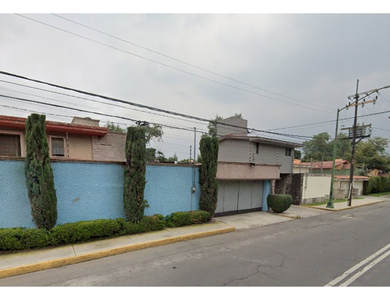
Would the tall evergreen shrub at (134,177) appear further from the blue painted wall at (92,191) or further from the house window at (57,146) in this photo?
the house window at (57,146)

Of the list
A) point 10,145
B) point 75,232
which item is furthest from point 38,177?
point 10,145

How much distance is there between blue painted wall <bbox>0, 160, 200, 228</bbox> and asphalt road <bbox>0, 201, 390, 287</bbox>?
2082mm

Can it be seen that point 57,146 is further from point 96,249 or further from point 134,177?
point 96,249

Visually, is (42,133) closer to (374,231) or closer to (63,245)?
(63,245)

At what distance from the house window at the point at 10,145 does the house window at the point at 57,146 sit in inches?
48.9

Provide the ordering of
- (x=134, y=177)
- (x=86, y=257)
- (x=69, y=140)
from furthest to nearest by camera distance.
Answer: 1. (x=69, y=140)
2. (x=134, y=177)
3. (x=86, y=257)

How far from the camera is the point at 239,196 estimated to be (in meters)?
11.4

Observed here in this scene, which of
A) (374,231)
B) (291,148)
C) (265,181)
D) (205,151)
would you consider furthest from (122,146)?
(291,148)

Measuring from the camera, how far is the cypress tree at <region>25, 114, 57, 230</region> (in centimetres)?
552

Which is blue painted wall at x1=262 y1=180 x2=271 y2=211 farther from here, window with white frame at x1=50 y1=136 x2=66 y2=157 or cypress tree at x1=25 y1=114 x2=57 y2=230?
window with white frame at x1=50 y1=136 x2=66 y2=157

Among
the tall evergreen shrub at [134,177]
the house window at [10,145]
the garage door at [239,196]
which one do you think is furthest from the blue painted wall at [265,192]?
the house window at [10,145]

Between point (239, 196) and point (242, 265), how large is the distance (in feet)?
22.2

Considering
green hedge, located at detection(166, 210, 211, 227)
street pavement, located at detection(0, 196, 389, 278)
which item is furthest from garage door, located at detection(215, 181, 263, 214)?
green hedge, located at detection(166, 210, 211, 227)

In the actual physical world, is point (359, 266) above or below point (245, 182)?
below
